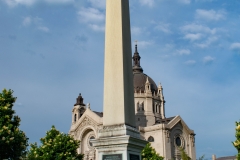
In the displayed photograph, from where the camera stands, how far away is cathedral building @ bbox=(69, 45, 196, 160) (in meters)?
61.2

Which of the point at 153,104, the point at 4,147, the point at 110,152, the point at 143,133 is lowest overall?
the point at 110,152

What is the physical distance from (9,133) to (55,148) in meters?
9.24

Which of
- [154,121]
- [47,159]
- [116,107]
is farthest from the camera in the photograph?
[154,121]

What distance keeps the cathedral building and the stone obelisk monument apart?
51.1 meters

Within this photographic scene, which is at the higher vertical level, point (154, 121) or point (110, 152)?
point (154, 121)

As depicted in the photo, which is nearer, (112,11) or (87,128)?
(112,11)

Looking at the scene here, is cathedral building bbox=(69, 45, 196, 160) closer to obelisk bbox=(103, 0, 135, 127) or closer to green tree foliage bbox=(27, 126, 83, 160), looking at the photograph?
green tree foliage bbox=(27, 126, 83, 160)

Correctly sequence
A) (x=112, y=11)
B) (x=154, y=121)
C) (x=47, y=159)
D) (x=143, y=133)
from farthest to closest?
1. (x=154, y=121)
2. (x=143, y=133)
3. (x=47, y=159)
4. (x=112, y=11)

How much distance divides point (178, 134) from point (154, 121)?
672 centimetres

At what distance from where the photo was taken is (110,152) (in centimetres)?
956

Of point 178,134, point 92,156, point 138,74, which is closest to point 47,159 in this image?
point 92,156

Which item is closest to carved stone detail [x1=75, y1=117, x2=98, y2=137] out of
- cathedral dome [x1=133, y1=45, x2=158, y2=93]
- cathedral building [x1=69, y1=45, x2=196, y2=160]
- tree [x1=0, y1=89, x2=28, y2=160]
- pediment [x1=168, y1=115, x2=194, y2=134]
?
cathedral building [x1=69, y1=45, x2=196, y2=160]

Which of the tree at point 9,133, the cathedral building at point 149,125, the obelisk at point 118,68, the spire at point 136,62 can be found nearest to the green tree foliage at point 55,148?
the tree at point 9,133

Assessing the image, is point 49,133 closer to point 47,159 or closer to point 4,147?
point 47,159
